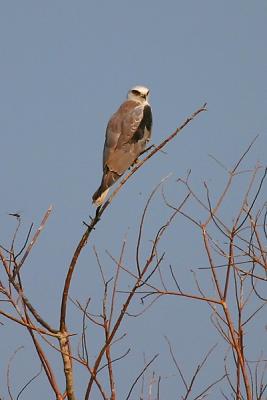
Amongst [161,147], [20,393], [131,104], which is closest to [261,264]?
[161,147]

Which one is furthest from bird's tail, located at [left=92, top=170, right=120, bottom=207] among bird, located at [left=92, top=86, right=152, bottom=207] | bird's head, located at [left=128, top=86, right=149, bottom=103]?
bird's head, located at [left=128, top=86, right=149, bottom=103]

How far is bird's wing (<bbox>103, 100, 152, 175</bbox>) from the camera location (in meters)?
6.72

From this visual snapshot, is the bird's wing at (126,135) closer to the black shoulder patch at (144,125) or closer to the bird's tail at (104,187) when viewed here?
the black shoulder patch at (144,125)

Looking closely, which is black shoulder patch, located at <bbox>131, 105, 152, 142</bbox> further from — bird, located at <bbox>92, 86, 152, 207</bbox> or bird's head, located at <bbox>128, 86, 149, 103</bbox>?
bird's head, located at <bbox>128, 86, 149, 103</bbox>

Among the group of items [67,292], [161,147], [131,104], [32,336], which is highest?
[131,104]

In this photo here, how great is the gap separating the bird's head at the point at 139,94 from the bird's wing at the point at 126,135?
21.8 inches

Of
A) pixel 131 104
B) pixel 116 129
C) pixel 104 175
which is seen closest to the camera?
pixel 104 175

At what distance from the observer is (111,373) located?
3.20 m

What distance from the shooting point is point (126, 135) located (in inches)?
283

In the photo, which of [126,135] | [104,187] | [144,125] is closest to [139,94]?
[144,125]

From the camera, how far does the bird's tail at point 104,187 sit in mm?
5473

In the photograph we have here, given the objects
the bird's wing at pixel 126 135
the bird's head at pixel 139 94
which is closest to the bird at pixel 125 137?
the bird's wing at pixel 126 135

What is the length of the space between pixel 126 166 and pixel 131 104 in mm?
1565

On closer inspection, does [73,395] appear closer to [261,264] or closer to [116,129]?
[261,264]
